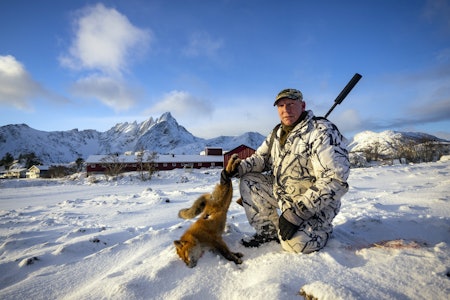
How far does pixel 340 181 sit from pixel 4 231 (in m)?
5.14

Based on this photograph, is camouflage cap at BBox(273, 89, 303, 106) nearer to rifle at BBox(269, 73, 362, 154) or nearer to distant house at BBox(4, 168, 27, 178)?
rifle at BBox(269, 73, 362, 154)

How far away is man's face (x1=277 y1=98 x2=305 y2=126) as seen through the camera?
254 cm

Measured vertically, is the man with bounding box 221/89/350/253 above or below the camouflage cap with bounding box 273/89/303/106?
below

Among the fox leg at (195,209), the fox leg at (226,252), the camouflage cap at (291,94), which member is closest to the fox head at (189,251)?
the fox leg at (226,252)

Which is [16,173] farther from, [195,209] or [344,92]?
[344,92]

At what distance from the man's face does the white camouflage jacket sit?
3.8 inches

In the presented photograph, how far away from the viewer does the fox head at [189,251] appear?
196 centimetres

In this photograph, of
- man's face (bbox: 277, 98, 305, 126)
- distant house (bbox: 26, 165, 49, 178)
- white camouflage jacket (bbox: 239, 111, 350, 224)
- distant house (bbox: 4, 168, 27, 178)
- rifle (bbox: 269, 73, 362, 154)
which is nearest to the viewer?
white camouflage jacket (bbox: 239, 111, 350, 224)

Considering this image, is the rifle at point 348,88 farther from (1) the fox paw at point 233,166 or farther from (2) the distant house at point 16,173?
(2) the distant house at point 16,173

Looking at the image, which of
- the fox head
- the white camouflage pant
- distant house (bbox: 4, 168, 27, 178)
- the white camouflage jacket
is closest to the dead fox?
the fox head

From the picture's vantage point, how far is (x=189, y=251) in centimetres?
197

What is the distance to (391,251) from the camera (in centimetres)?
204

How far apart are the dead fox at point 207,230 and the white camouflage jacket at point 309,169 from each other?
0.52m

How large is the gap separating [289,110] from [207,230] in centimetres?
149
